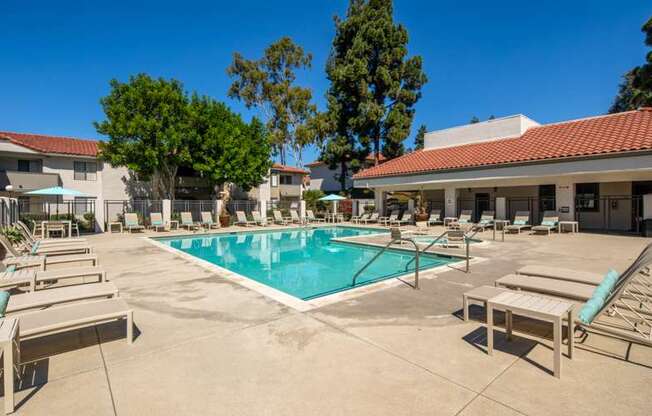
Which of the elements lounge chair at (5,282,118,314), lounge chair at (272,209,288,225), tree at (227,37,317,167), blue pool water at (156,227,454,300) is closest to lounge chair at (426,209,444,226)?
blue pool water at (156,227,454,300)

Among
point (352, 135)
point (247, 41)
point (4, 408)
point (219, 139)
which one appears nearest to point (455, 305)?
point (4, 408)

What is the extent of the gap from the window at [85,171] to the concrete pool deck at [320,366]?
25.4 metres

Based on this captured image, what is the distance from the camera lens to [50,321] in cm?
323

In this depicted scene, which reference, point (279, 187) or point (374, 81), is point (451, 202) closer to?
point (374, 81)

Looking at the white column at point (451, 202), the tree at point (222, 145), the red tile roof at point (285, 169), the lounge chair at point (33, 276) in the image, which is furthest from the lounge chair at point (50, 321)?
the red tile roof at point (285, 169)

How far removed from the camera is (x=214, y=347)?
3658 millimetres

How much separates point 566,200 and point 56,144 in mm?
35090

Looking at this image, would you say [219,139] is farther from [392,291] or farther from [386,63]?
[392,291]

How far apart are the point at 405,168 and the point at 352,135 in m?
8.84

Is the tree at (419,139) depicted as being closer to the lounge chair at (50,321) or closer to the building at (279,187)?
the building at (279,187)

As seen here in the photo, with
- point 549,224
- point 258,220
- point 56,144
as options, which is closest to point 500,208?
point 549,224

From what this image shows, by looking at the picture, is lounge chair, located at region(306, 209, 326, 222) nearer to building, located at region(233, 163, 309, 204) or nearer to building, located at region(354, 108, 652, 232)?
building, located at region(354, 108, 652, 232)

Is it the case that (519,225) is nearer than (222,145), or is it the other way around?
(519,225)

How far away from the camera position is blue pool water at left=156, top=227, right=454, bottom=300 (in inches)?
323
